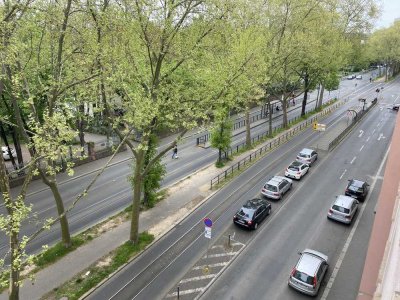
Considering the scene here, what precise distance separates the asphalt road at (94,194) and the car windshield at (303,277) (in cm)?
1347

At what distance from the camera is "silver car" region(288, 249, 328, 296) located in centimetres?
1581

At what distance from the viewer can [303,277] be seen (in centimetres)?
1597

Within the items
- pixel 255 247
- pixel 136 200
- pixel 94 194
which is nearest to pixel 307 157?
pixel 255 247

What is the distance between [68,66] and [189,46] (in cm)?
727

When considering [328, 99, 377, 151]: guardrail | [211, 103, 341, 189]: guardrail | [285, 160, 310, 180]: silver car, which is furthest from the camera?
[328, 99, 377, 151]: guardrail

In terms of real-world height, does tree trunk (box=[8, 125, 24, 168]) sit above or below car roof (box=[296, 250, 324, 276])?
above

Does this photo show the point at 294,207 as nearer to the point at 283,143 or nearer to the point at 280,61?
the point at 283,143

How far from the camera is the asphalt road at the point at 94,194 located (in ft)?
70.3

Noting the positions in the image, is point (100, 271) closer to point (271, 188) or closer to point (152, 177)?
point (152, 177)

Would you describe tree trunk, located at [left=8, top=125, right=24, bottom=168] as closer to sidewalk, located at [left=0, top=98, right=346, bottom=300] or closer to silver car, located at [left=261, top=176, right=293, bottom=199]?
sidewalk, located at [left=0, top=98, right=346, bottom=300]

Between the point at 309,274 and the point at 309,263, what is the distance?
0.72 meters

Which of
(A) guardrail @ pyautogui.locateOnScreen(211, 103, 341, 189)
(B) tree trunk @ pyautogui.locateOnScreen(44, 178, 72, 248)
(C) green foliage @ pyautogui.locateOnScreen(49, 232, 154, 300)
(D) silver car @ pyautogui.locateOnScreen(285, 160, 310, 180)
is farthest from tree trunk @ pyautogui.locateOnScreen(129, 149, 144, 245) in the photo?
(D) silver car @ pyautogui.locateOnScreen(285, 160, 310, 180)

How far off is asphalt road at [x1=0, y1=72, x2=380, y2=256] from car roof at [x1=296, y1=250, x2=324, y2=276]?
13.5 metres

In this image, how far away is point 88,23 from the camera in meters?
17.8
